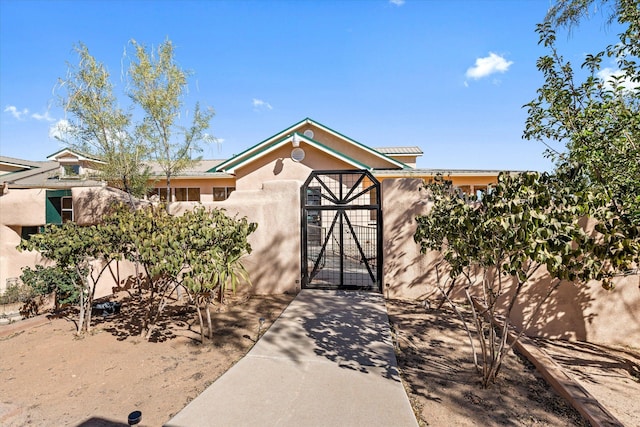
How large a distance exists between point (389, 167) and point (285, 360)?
14.2 m

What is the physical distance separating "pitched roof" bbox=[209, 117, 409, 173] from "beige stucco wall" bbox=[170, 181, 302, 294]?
5.75 meters

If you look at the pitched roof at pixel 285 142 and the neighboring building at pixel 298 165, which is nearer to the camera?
the pitched roof at pixel 285 142

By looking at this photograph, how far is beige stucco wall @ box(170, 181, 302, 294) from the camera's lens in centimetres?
880

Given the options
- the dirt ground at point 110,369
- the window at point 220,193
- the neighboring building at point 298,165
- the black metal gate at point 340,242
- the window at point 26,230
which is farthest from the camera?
the window at point 220,193

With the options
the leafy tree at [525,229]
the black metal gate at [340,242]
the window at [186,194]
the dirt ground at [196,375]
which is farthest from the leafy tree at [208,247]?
the window at [186,194]

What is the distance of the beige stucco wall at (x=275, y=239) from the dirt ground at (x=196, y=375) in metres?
1.99

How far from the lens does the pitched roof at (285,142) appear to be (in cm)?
1423

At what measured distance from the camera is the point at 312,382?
4094 millimetres

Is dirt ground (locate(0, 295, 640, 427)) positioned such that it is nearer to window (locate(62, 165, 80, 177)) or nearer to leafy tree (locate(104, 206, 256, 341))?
leafy tree (locate(104, 206, 256, 341))

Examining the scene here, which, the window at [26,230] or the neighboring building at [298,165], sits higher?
the neighboring building at [298,165]

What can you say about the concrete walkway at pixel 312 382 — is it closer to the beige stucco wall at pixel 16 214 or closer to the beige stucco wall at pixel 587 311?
the beige stucco wall at pixel 587 311

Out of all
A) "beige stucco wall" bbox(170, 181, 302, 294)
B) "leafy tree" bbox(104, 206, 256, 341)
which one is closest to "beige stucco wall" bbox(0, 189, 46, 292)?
"leafy tree" bbox(104, 206, 256, 341)

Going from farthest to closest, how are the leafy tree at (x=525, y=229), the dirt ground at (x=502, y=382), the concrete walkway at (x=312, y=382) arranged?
1. the dirt ground at (x=502, y=382)
2. the concrete walkway at (x=312, y=382)
3. the leafy tree at (x=525, y=229)

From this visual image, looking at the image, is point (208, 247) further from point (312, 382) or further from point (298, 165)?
point (298, 165)
